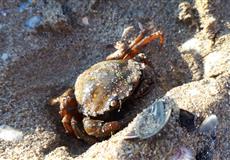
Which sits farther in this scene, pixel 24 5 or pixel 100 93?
pixel 24 5

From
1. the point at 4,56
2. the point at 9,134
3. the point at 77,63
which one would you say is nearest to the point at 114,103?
the point at 77,63

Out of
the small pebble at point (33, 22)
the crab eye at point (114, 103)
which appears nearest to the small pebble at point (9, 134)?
the crab eye at point (114, 103)

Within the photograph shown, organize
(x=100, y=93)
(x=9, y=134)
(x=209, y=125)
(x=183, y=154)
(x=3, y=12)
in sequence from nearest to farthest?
(x=183, y=154)
(x=209, y=125)
(x=9, y=134)
(x=100, y=93)
(x=3, y=12)

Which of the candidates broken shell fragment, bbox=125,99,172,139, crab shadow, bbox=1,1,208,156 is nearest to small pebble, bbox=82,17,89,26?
crab shadow, bbox=1,1,208,156

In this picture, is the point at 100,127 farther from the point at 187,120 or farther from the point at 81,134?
the point at 187,120

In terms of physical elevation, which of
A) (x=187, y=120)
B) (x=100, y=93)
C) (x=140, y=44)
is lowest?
(x=187, y=120)

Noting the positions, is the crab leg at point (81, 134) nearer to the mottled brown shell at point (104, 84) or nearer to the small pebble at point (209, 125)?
the mottled brown shell at point (104, 84)

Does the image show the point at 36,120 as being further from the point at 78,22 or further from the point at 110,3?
the point at 110,3
